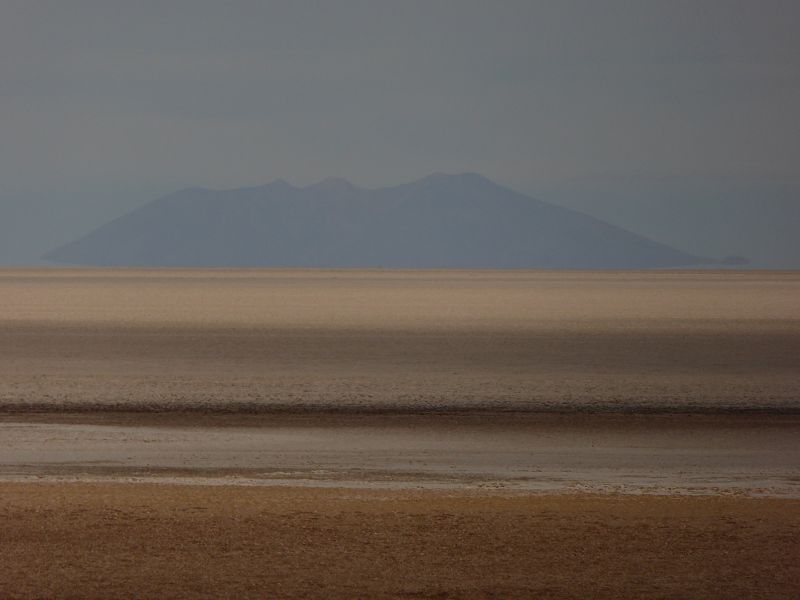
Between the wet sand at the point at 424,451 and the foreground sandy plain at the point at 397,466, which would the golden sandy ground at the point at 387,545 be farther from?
the wet sand at the point at 424,451

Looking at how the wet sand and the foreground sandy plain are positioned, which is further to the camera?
the wet sand

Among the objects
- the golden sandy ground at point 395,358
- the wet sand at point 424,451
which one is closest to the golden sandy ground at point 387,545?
the wet sand at point 424,451

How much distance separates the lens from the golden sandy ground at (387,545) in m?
8.24

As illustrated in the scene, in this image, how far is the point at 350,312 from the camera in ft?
139

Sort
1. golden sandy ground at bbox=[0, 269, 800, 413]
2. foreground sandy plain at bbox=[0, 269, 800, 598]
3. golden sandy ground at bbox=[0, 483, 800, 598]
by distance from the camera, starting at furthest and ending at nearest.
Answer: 1. golden sandy ground at bbox=[0, 269, 800, 413]
2. foreground sandy plain at bbox=[0, 269, 800, 598]
3. golden sandy ground at bbox=[0, 483, 800, 598]

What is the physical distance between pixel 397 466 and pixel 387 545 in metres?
4.16

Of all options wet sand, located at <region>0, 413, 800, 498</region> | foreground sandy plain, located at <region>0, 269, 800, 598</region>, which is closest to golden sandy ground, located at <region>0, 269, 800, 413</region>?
foreground sandy plain, located at <region>0, 269, 800, 598</region>

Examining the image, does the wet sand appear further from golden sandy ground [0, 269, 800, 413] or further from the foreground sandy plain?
golden sandy ground [0, 269, 800, 413]

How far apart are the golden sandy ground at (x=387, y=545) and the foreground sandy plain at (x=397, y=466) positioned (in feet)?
0.10

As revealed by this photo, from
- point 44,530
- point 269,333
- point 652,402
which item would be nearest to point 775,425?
point 652,402

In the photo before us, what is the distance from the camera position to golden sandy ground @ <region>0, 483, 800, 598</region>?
824 centimetres

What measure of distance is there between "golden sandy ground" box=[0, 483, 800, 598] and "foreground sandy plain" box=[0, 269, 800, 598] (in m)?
0.03

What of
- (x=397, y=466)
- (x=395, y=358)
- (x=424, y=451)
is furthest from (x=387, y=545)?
(x=395, y=358)

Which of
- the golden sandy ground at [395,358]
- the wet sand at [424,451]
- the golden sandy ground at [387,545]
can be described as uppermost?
the golden sandy ground at [395,358]
